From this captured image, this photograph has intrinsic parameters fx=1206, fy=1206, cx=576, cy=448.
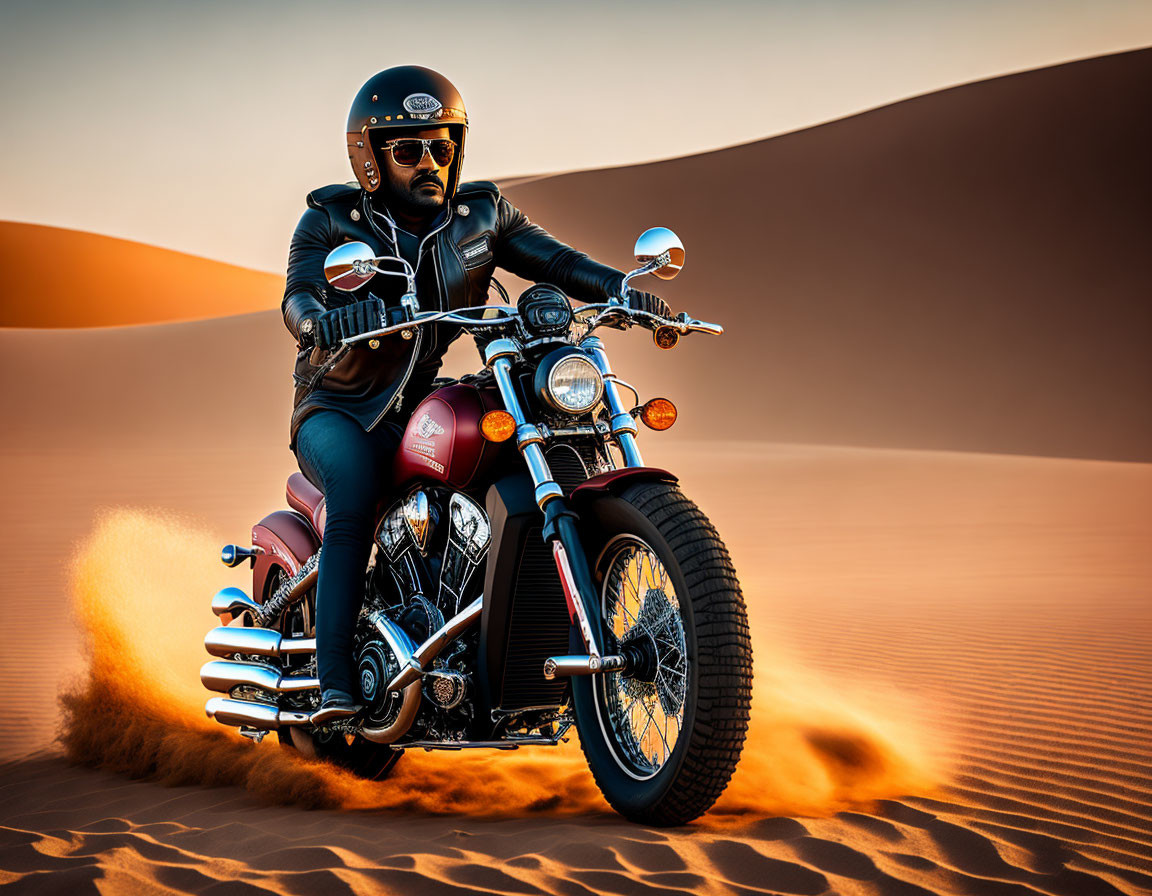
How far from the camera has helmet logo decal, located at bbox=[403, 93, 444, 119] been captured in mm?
4762

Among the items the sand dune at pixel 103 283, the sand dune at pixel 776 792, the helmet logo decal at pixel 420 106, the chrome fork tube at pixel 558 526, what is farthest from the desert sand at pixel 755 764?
the sand dune at pixel 103 283

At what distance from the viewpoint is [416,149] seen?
16.0ft

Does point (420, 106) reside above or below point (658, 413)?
above

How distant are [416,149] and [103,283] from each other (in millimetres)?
88013

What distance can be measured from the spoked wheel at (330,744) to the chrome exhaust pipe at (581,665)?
143 centimetres

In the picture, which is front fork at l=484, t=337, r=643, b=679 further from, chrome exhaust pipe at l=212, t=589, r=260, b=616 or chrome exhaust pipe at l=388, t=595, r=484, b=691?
chrome exhaust pipe at l=212, t=589, r=260, b=616

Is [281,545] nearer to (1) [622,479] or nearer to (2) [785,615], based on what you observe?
(1) [622,479]

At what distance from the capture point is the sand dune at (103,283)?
8094 centimetres

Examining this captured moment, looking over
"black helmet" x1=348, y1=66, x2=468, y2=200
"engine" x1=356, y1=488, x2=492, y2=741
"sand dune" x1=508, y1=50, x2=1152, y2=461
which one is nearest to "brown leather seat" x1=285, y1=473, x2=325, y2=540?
"engine" x1=356, y1=488, x2=492, y2=741

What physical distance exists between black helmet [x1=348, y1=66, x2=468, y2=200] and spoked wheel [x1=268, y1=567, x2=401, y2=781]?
6.30 ft

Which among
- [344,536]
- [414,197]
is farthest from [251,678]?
[414,197]

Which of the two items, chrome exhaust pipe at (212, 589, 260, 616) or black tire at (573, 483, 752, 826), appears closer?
black tire at (573, 483, 752, 826)

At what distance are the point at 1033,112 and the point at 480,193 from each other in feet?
142

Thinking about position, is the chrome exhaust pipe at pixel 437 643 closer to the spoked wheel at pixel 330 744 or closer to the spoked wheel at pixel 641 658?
the spoked wheel at pixel 641 658
